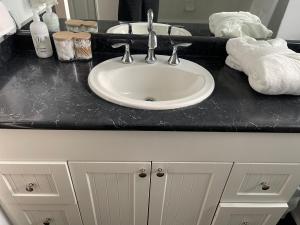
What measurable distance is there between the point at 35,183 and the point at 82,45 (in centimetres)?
60

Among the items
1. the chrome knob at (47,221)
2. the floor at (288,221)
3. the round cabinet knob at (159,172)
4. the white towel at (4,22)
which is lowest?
the floor at (288,221)

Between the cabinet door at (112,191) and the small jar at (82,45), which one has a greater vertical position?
the small jar at (82,45)

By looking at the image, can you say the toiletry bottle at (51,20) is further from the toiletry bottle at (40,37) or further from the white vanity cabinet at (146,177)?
the white vanity cabinet at (146,177)

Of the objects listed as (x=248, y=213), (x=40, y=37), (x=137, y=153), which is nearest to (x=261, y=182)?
(x=248, y=213)

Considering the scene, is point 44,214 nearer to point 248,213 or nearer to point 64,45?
point 64,45

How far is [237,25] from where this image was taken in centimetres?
109

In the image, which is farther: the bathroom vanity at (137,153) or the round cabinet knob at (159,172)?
the round cabinet knob at (159,172)

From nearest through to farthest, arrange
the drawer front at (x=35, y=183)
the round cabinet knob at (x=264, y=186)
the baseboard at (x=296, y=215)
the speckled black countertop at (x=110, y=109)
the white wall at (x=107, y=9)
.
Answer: the speckled black countertop at (x=110, y=109), the drawer front at (x=35, y=183), the round cabinet knob at (x=264, y=186), the white wall at (x=107, y=9), the baseboard at (x=296, y=215)

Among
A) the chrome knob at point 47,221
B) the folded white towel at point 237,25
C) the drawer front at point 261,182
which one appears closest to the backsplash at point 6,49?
the chrome knob at point 47,221

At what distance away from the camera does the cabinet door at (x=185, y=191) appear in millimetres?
841

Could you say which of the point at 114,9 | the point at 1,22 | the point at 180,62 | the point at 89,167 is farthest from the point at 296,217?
the point at 1,22

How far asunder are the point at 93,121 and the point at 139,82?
1.33ft

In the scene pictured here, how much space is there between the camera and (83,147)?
0.77 metres

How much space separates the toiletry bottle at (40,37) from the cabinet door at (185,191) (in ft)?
2.33
